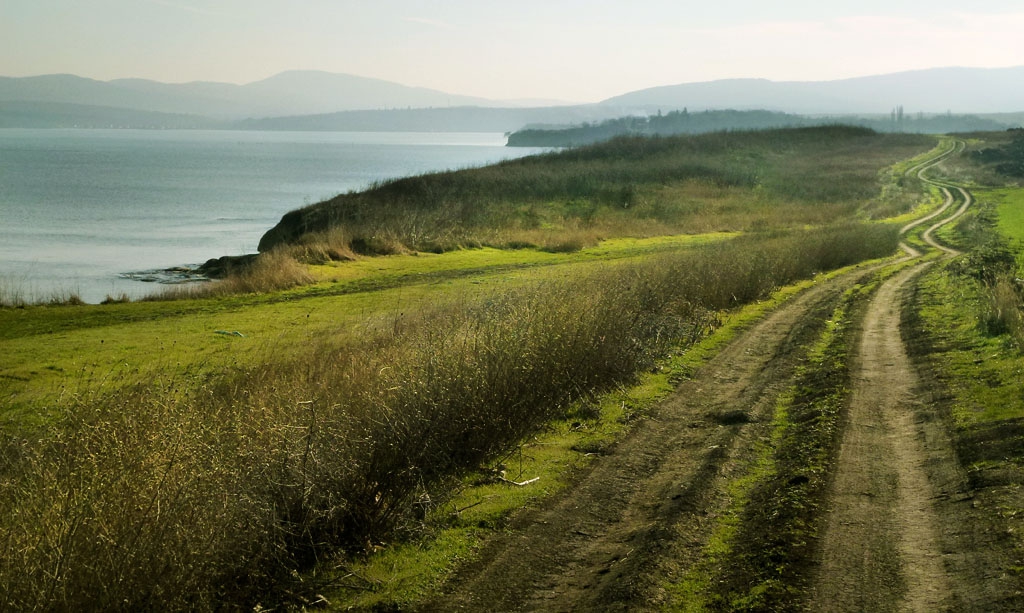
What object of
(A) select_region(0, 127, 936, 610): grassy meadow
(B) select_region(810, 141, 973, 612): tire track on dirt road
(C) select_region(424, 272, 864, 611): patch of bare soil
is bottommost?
(B) select_region(810, 141, 973, 612): tire track on dirt road

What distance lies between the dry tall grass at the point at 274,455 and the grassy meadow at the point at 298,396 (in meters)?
0.03

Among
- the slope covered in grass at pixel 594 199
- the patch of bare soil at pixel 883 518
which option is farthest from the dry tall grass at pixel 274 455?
the slope covered in grass at pixel 594 199

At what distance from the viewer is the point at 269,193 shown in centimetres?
9406

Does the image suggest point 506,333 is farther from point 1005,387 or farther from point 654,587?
point 1005,387

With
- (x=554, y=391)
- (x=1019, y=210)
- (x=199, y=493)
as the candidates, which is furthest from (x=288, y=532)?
(x=1019, y=210)

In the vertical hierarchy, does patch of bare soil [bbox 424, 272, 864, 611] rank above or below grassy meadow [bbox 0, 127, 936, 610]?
below

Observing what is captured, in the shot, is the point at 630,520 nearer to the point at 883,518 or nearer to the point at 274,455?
the point at 883,518

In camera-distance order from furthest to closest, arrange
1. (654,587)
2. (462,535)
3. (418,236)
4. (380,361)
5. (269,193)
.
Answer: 1. (269,193)
2. (418,236)
3. (380,361)
4. (462,535)
5. (654,587)

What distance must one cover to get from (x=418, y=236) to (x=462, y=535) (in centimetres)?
3168

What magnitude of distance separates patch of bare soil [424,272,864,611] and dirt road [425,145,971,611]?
16mm

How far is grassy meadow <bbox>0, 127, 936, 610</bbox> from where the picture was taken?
6.11m

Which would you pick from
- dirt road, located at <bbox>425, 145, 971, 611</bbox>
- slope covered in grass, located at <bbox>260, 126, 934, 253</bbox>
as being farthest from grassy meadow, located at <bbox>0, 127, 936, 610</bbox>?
slope covered in grass, located at <bbox>260, 126, 934, 253</bbox>

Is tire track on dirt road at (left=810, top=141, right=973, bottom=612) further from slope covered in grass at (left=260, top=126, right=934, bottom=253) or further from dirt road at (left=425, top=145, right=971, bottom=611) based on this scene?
slope covered in grass at (left=260, top=126, right=934, bottom=253)

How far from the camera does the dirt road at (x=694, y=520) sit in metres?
6.92
